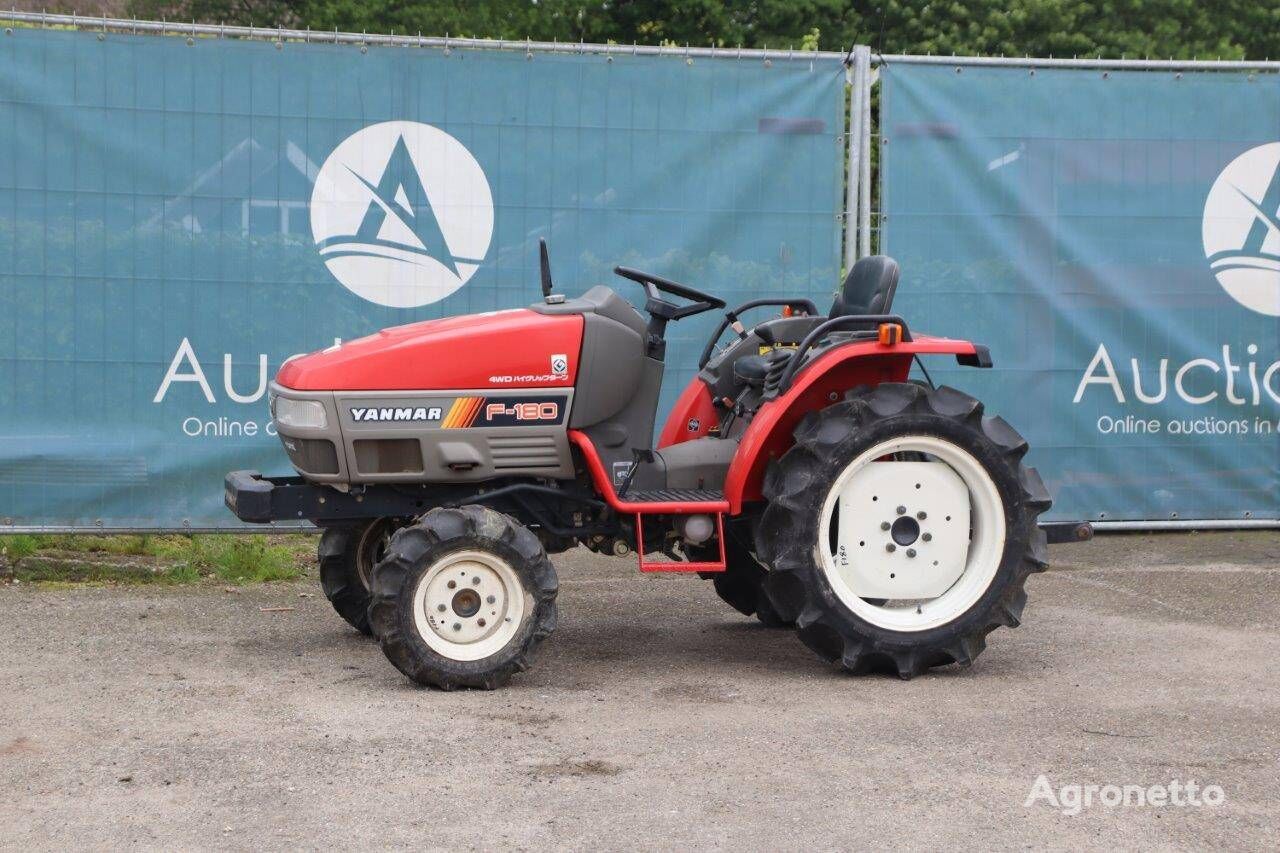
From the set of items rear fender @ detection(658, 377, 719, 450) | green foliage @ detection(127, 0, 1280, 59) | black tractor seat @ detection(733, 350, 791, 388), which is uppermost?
green foliage @ detection(127, 0, 1280, 59)

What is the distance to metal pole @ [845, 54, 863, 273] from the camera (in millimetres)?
8391

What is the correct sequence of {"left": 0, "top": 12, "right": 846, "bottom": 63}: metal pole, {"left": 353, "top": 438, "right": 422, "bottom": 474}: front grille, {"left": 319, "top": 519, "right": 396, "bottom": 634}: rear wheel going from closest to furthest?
1. {"left": 353, "top": 438, "right": 422, "bottom": 474}: front grille
2. {"left": 319, "top": 519, "right": 396, "bottom": 634}: rear wheel
3. {"left": 0, "top": 12, "right": 846, "bottom": 63}: metal pole

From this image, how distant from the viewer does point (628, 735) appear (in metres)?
5.12

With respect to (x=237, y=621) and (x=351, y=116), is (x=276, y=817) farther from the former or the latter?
(x=351, y=116)

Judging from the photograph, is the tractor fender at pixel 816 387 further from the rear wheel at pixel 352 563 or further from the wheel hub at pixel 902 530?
the rear wheel at pixel 352 563

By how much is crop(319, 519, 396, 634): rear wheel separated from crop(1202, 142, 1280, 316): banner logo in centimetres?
473

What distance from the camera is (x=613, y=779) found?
4613 millimetres

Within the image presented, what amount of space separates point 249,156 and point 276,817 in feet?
15.3

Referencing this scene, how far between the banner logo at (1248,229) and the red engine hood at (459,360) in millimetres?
4236

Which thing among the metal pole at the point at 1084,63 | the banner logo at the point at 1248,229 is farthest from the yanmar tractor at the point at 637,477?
the banner logo at the point at 1248,229

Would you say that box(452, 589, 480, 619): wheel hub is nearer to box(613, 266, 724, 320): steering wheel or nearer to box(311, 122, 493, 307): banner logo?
box(613, 266, 724, 320): steering wheel

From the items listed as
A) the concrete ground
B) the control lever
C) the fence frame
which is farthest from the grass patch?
the control lever

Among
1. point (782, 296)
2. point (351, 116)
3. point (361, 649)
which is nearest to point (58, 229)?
point (351, 116)

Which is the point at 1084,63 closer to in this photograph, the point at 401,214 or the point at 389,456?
the point at 401,214
